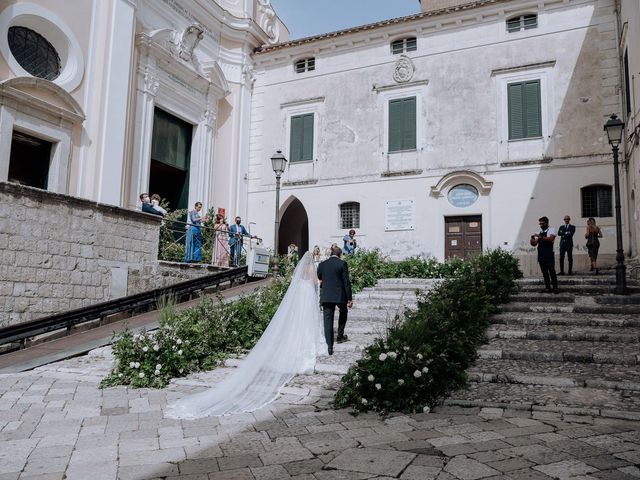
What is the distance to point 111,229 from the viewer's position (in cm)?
1048

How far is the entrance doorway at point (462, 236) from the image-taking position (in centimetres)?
1748

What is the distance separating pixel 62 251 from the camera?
9422mm

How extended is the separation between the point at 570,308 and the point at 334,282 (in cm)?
450

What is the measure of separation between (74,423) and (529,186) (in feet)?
50.5

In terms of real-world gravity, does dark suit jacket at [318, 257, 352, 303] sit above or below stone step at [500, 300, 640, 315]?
above

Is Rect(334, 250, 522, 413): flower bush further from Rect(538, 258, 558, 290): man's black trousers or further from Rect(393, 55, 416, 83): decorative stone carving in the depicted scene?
Rect(393, 55, 416, 83): decorative stone carving

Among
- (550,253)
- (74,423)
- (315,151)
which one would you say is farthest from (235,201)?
(74,423)

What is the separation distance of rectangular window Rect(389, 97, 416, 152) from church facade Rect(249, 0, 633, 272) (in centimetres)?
4

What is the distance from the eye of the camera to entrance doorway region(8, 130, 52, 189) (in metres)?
13.5

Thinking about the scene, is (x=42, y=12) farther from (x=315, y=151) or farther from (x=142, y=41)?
(x=315, y=151)

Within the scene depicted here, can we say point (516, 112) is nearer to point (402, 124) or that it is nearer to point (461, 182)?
point (461, 182)

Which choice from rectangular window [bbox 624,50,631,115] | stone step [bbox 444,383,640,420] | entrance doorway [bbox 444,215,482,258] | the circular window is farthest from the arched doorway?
stone step [bbox 444,383,640,420]

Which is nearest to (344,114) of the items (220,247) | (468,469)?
(220,247)

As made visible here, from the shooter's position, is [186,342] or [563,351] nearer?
[563,351]
